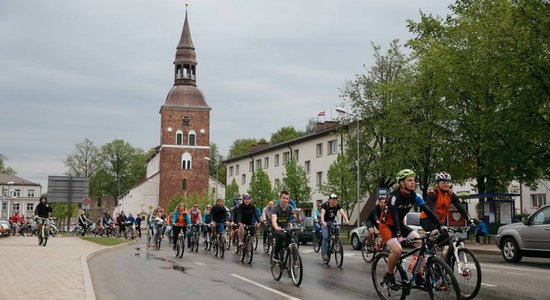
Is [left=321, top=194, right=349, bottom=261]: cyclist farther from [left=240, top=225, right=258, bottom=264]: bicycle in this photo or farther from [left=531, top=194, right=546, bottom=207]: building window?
[left=531, top=194, right=546, bottom=207]: building window

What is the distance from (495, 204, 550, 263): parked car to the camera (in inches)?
679

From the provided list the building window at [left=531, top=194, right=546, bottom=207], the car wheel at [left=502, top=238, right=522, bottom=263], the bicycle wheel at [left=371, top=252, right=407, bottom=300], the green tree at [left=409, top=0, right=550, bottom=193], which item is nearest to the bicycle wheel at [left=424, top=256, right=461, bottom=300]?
the bicycle wheel at [left=371, top=252, right=407, bottom=300]

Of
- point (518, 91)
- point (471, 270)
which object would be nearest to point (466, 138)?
point (518, 91)

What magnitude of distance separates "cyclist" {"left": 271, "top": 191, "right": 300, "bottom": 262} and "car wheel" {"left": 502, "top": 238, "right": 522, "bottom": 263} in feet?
28.1

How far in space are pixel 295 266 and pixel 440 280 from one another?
4.05m

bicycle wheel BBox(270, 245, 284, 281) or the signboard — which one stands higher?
the signboard

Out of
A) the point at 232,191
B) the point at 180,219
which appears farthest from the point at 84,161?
the point at 180,219

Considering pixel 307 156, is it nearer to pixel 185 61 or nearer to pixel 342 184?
pixel 342 184

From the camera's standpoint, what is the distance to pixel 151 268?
15.7m

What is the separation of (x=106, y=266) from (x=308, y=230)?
17.2 m

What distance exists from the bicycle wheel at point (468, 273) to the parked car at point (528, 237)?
29.9 feet

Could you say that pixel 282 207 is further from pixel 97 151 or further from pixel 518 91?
pixel 97 151

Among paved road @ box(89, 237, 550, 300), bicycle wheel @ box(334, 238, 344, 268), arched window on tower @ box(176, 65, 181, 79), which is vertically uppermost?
arched window on tower @ box(176, 65, 181, 79)

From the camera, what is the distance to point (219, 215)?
20.0 meters
